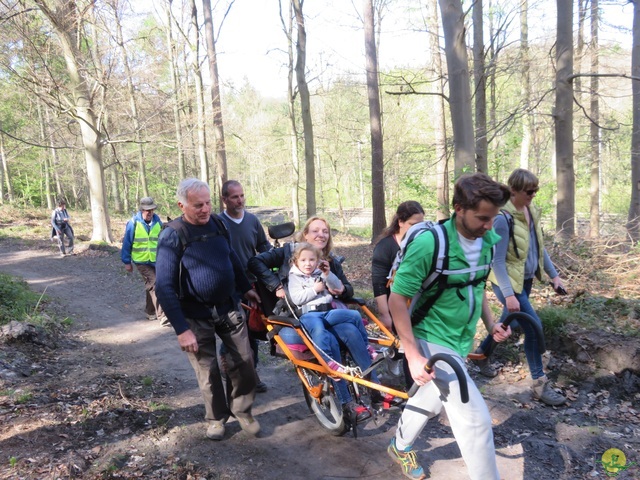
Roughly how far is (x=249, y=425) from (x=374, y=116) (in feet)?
43.7

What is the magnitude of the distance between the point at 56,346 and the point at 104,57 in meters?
12.1

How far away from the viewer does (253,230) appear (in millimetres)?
5082

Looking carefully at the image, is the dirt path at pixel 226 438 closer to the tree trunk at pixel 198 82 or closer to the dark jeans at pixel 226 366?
the dark jeans at pixel 226 366

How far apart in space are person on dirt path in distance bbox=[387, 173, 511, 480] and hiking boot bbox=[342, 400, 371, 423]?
67 centimetres

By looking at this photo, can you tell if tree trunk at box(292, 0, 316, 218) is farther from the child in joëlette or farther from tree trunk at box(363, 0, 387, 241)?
the child in joëlette

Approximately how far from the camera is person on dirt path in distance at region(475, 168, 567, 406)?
4145 millimetres

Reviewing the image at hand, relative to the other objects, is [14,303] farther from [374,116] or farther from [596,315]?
[374,116]

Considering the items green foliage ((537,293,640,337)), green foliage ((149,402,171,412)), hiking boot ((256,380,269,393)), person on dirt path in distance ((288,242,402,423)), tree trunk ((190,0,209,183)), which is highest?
tree trunk ((190,0,209,183))

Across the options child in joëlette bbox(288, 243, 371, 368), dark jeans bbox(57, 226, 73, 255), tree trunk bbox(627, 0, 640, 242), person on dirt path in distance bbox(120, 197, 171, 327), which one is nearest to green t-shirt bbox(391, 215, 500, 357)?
child in joëlette bbox(288, 243, 371, 368)

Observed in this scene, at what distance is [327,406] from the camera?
4016 mm

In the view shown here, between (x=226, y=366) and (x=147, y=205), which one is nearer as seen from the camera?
(x=226, y=366)

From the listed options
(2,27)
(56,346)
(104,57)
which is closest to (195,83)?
(104,57)

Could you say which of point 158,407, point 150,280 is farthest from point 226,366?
point 150,280

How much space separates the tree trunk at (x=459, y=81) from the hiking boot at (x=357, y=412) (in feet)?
19.3
